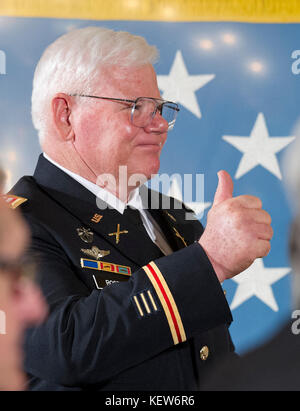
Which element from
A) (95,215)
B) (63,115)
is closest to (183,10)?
(63,115)

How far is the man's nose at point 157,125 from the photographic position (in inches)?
48.8

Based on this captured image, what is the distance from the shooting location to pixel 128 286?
0.94 m

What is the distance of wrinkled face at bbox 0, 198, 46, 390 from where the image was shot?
0.96 m

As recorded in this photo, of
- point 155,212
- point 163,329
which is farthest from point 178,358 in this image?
point 155,212

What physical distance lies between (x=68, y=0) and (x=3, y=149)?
558mm

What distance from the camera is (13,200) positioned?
1.13 meters

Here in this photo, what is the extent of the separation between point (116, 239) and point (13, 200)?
24 cm

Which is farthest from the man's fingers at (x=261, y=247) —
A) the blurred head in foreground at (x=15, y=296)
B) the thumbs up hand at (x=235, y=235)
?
the blurred head in foreground at (x=15, y=296)

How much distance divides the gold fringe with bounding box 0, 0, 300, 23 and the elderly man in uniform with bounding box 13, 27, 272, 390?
64 cm

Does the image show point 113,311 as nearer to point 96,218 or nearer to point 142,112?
point 96,218

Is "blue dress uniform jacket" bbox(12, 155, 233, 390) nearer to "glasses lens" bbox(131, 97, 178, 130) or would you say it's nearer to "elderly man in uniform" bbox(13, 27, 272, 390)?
"elderly man in uniform" bbox(13, 27, 272, 390)

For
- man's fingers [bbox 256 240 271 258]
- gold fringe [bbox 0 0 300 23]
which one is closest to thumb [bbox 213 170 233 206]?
man's fingers [bbox 256 240 271 258]

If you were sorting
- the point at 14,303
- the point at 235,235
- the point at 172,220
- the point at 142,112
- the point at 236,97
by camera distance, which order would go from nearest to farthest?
1. the point at 235,235
2. the point at 14,303
3. the point at 142,112
4. the point at 172,220
5. the point at 236,97

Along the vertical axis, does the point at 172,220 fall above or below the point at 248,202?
below
